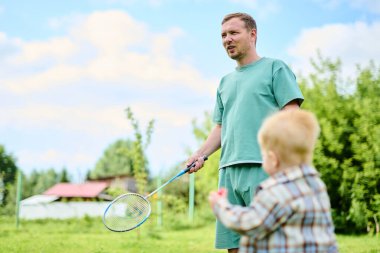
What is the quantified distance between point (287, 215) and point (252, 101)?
138 centimetres

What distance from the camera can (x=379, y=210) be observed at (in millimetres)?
10242

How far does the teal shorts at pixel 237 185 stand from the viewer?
3158mm

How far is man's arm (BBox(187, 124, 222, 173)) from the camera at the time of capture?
12.2ft

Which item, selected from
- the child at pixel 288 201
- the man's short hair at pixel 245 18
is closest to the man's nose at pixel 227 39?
the man's short hair at pixel 245 18

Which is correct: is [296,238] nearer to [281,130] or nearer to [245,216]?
[245,216]

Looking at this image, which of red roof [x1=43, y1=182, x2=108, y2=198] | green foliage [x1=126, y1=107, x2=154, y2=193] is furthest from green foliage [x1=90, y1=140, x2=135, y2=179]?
green foliage [x1=126, y1=107, x2=154, y2=193]

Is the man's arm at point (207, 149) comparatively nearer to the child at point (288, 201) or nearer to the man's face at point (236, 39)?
the man's face at point (236, 39)

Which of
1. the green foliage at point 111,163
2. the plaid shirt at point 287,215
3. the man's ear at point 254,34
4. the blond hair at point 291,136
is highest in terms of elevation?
the green foliage at point 111,163

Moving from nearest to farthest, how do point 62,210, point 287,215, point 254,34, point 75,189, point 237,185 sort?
point 287,215 < point 237,185 < point 254,34 < point 62,210 < point 75,189

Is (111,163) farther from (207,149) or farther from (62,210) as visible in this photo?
(207,149)

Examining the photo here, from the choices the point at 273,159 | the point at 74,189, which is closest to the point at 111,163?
the point at 74,189

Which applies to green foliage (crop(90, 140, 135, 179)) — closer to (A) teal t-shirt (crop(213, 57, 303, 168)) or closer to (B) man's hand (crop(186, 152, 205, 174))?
(B) man's hand (crop(186, 152, 205, 174))

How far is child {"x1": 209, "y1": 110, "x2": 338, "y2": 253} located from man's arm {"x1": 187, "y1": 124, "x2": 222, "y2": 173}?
64.3 inches

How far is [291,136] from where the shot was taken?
2018 mm
